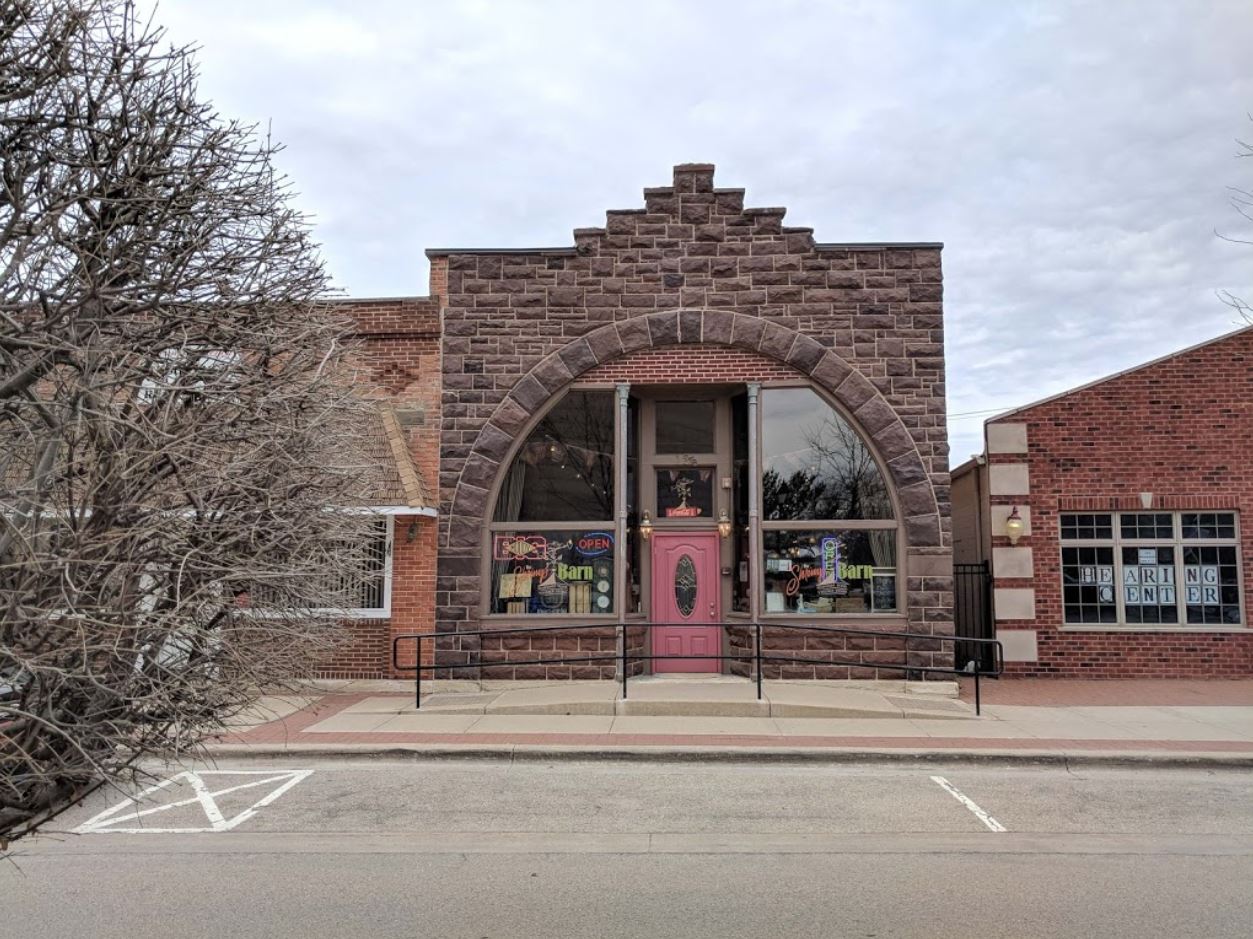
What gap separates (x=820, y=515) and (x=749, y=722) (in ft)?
11.1

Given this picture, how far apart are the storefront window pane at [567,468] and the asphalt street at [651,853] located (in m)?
4.52

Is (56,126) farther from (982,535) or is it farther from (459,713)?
(982,535)

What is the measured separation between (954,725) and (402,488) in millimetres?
7435

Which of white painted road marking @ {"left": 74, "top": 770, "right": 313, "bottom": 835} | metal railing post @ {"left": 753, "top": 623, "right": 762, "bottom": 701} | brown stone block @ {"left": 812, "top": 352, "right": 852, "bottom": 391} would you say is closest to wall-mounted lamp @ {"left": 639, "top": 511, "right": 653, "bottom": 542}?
metal railing post @ {"left": 753, "top": 623, "right": 762, "bottom": 701}

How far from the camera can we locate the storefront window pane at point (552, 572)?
12586 mm

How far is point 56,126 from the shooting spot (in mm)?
3113

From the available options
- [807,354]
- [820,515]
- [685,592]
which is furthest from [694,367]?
[685,592]

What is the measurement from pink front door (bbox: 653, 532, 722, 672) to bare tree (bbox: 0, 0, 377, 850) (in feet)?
31.1

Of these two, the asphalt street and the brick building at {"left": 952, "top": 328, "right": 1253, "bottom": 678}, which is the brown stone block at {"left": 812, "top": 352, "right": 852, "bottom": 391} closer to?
the brick building at {"left": 952, "top": 328, "right": 1253, "bottom": 678}

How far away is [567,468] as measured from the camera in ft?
42.2

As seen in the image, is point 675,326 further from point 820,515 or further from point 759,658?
point 759,658

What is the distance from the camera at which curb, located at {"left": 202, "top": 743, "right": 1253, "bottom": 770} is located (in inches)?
347

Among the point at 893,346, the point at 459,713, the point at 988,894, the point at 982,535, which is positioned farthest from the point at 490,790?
the point at 982,535

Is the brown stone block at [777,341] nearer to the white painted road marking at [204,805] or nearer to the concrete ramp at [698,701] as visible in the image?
the concrete ramp at [698,701]
